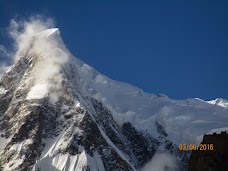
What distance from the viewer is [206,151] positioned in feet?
137

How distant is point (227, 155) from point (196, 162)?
8.76ft

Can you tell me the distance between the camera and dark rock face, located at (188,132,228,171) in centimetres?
4122

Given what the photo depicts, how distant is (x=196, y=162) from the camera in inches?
1673

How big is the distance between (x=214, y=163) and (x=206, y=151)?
125 centimetres

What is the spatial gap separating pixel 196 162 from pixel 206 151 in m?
1.38

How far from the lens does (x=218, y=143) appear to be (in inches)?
1658

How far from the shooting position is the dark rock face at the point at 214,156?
1623 inches

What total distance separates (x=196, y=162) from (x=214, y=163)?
1805mm

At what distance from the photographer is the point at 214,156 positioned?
4162 cm

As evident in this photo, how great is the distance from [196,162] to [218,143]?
2459 mm

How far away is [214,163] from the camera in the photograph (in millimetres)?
41219

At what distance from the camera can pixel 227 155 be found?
1640 inches
